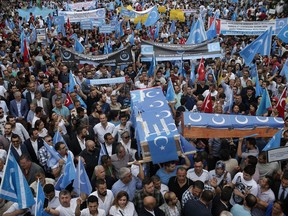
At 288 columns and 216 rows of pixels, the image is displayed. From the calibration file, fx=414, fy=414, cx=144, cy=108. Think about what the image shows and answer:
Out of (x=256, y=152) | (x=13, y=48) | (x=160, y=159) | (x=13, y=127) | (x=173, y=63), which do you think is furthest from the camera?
(x=13, y=48)

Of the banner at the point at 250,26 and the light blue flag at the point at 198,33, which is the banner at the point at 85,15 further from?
the banner at the point at 250,26

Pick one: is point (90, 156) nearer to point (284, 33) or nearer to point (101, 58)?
point (101, 58)

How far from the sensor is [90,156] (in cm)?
646

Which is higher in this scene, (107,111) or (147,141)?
(147,141)

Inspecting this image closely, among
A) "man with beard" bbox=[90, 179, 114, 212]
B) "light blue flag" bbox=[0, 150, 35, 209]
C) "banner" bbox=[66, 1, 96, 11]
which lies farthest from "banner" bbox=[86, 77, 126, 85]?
"banner" bbox=[66, 1, 96, 11]

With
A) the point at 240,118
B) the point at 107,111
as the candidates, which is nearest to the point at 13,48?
the point at 107,111

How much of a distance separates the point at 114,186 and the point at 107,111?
10.6 feet

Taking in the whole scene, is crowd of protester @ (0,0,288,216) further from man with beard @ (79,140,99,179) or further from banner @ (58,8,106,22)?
banner @ (58,8,106,22)

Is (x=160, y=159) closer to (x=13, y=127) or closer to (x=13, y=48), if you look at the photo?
(x=13, y=127)

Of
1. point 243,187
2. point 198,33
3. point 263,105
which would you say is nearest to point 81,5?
point 198,33

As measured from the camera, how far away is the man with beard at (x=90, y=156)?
6.37 m

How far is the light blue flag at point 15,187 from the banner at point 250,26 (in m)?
10.3

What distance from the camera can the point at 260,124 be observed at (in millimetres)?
6551

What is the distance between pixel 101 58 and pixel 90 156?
5487 millimetres
